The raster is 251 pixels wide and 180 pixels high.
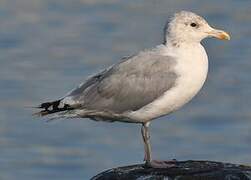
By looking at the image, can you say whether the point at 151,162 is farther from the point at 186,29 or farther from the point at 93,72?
the point at 93,72

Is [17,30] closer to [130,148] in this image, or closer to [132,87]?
[130,148]

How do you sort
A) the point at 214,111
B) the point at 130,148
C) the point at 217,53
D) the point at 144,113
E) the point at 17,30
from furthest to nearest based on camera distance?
the point at 17,30
the point at 217,53
the point at 214,111
the point at 130,148
the point at 144,113

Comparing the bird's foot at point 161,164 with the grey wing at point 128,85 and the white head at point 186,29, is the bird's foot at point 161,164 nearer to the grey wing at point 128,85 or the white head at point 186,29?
the grey wing at point 128,85

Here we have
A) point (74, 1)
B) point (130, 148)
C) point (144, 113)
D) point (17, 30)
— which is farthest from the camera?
point (74, 1)

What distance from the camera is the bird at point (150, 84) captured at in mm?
12953

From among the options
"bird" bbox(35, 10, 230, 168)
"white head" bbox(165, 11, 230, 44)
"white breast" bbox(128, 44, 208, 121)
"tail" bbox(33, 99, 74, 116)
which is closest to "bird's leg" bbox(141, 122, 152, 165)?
"bird" bbox(35, 10, 230, 168)

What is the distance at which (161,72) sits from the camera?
13.1m

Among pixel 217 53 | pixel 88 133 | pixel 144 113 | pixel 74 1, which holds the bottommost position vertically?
pixel 144 113

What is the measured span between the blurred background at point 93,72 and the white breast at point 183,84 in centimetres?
423

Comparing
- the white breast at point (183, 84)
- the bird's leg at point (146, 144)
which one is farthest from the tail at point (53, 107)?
the bird's leg at point (146, 144)

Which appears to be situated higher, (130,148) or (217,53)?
(217,53)

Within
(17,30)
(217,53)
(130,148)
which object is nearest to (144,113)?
(130,148)

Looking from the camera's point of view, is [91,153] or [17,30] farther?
[17,30]

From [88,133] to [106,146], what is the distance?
1.35ft
